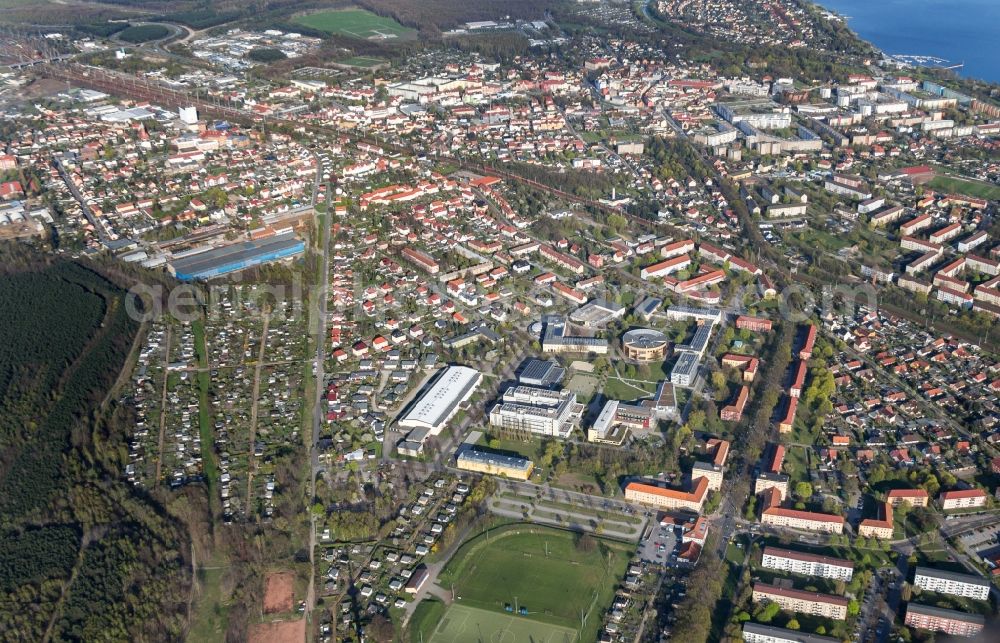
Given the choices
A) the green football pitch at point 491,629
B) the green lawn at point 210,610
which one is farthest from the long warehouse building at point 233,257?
the green football pitch at point 491,629

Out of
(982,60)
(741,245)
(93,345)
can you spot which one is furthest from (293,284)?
(982,60)

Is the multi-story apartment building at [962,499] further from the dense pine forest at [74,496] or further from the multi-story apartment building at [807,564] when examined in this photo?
the dense pine forest at [74,496]

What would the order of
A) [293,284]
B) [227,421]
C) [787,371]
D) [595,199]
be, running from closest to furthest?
1. [227,421]
2. [787,371]
3. [293,284]
4. [595,199]

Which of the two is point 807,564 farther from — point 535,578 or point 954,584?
point 535,578

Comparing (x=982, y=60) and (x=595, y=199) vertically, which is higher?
(x=982, y=60)

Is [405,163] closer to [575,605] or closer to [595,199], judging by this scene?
[595,199]

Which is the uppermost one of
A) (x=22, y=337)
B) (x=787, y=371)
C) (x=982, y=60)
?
(x=982, y=60)

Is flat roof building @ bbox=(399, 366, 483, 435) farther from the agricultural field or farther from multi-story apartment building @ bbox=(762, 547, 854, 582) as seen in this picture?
the agricultural field
